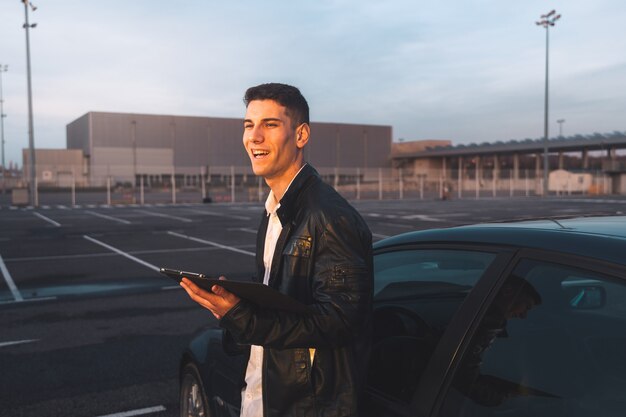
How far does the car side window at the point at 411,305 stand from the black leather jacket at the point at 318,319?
0.96 ft

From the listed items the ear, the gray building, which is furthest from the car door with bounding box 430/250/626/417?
the gray building

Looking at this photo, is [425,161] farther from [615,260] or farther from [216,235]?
[615,260]

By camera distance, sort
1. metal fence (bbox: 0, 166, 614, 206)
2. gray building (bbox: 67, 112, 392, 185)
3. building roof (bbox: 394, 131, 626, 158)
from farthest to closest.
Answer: gray building (bbox: 67, 112, 392, 185), building roof (bbox: 394, 131, 626, 158), metal fence (bbox: 0, 166, 614, 206)

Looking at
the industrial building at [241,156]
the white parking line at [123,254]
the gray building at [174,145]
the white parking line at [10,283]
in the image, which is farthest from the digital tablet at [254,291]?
the gray building at [174,145]

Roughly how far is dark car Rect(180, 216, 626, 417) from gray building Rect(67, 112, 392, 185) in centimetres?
5540

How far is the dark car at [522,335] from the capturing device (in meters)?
1.68

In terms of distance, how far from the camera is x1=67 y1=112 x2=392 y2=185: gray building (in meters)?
60.6

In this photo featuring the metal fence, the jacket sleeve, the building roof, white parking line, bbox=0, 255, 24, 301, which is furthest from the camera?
the building roof

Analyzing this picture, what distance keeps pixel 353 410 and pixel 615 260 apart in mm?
938

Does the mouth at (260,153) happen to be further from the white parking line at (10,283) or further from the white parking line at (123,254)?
the white parking line at (123,254)

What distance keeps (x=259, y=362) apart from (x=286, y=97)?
3.21 feet

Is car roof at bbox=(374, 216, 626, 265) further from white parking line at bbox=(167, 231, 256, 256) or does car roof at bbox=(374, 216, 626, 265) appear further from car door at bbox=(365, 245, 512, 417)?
white parking line at bbox=(167, 231, 256, 256)

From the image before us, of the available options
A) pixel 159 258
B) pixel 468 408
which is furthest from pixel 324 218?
pixel 159 258

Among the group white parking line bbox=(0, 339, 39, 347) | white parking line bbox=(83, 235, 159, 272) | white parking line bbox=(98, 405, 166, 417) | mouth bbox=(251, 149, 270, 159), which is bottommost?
white parking line bbox=(98, 405, 166, 417)
